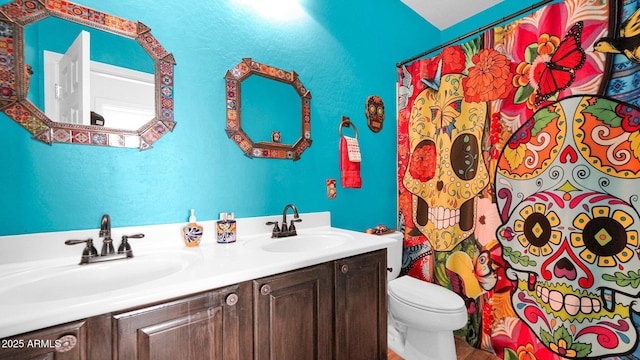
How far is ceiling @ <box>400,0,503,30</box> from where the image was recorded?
2133mm

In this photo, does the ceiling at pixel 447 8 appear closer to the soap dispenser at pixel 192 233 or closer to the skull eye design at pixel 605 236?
the skull eye design at pixel 605 236

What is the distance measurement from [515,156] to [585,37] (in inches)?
25.1

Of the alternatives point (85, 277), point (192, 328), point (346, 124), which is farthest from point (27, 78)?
point (346, 124)

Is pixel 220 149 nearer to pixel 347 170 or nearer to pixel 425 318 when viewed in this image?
pixel 347 170

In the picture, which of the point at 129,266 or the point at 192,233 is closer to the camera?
the point at 129,266

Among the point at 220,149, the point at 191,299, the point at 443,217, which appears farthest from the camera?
the point at 443,217

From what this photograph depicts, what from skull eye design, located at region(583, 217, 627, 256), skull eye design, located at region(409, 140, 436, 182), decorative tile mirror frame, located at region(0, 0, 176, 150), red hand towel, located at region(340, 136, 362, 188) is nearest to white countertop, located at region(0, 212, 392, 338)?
decorative tile mirror frame, located at region(0, 0, 176, 150)

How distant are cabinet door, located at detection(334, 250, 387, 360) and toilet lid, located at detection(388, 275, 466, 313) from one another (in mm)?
272

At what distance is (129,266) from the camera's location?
942 mm

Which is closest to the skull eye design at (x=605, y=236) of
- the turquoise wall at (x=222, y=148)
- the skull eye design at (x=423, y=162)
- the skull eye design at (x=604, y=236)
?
the skull eye design at (x=604, y=236)

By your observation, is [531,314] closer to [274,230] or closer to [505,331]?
[505,331]

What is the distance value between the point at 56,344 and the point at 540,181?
201 cm

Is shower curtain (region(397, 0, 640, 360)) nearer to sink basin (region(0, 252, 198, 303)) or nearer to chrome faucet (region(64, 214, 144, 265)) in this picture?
sink basin (region(0, 252, 198, 303))

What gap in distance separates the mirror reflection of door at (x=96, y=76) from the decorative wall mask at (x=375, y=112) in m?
1.39
